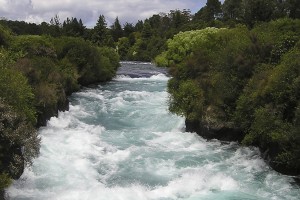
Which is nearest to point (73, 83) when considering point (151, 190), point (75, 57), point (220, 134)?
point (75, 57)

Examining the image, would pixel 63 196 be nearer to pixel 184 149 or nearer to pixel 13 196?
pixel 13 196

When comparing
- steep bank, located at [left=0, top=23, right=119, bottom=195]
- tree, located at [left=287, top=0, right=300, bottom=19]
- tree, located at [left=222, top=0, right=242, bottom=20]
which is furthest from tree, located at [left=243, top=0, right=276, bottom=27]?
tree, located at [left=222, top=0, right=242, bottom=20]

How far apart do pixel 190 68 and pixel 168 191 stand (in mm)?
12376

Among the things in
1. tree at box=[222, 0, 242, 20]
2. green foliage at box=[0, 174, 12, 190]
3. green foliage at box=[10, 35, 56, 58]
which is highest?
tree at box=[222, 0, 242, 20]

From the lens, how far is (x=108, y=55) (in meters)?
56.9

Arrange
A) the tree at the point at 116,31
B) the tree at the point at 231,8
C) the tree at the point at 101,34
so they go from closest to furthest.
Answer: the tree at the point at 231,8, the tree at the point at 101,34, the tree at the point at 116,31

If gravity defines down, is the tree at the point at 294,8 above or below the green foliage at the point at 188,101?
above

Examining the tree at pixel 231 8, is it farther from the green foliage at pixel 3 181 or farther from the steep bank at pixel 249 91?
the green foliage at pixel 3 181

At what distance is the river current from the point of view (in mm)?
15998

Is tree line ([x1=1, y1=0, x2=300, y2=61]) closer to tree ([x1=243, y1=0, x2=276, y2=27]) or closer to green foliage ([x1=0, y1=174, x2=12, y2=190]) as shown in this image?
tree ([x1=243, y1=0, x2=276, y2=27])

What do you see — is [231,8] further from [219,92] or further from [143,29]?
[219,92]

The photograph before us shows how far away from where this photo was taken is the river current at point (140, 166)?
16.0 m

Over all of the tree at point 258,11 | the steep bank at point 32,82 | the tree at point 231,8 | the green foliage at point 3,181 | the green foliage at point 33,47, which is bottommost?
the green foliage at point 3,181

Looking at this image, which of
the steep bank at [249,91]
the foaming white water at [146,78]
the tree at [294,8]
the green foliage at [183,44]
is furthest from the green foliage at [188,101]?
the tree at [294,8]
